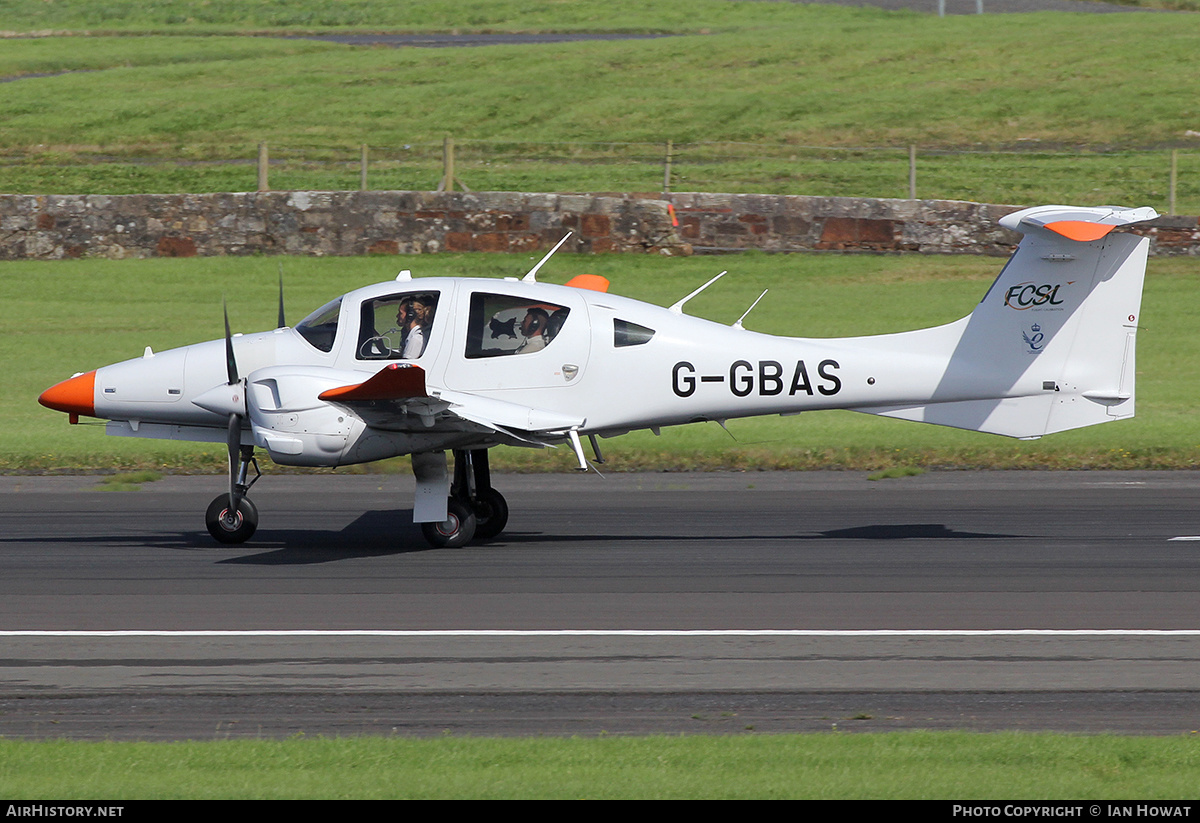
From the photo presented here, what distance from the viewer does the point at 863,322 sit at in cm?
2345

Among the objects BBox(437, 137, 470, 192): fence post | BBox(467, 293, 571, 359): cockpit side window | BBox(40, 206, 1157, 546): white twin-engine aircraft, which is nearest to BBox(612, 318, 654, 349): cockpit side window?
BBox(40, 206, 1157, 546): white twin-engine aircraft

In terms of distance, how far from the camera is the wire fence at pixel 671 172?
3055cm

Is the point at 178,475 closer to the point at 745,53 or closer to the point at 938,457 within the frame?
the point at 938,457

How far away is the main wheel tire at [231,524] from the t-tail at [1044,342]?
568 centimetres

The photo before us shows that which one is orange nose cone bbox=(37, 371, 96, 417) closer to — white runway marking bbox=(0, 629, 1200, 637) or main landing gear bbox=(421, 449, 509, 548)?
main landing gear bbox=(421, 449, 509, 548)

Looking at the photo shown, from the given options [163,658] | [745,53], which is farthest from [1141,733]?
[745,53]

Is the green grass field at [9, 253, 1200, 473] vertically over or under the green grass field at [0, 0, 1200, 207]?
under

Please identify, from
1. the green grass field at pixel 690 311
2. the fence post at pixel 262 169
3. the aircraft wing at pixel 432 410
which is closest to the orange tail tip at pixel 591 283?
the aircraft wing at pixel 432 410

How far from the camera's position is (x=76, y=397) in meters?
12.3

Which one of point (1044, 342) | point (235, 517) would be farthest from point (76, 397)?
point (1044, 342)

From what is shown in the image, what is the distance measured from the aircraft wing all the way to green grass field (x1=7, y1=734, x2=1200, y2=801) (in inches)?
182

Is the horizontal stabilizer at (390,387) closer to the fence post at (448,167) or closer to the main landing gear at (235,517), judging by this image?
the main landing gear at (235,517)

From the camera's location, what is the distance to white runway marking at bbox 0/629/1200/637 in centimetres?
927

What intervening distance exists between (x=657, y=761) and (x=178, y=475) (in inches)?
436
